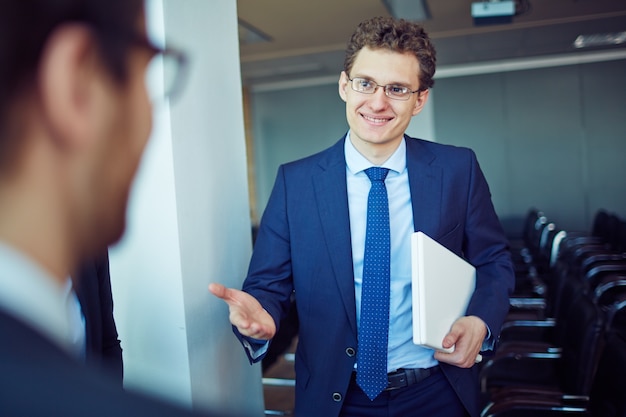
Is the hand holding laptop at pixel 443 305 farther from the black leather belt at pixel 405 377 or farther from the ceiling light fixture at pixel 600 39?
the ceiling light fixture at pixel 600 39

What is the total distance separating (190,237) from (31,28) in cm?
106

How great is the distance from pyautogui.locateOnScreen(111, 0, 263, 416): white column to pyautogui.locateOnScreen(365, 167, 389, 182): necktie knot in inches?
15.3

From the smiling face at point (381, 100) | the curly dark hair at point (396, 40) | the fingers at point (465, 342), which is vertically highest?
the curly dark hair at point (396, 40)

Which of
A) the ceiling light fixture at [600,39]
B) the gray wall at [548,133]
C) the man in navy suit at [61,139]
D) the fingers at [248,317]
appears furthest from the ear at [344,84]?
the gray wall at [548,133]

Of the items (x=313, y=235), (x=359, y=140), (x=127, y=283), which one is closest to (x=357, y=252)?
(x=313, y=235)

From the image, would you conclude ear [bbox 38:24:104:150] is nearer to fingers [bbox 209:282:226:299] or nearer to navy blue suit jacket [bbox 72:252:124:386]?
navy blue suit jacket [bbox 72:252:124:386]

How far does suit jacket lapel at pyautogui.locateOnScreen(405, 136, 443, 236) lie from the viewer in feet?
5.06

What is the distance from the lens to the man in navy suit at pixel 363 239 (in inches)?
59.0

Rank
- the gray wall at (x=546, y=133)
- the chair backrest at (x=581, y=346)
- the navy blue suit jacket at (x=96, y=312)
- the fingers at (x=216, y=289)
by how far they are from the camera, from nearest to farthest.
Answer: the navy blue suit jacket at (x=96, y=312)
the fingers at (x=216, y=289)
the chair backrest at (x=581, y=346)
the gray wall at (x=546, y=133)

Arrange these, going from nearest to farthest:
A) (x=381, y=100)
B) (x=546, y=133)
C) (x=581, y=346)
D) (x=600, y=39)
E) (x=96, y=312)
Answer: (x=96, y=312) → (x=381, y=100) → (x=581, y=346) → (x=600, y=39) → (x=546, y=133)

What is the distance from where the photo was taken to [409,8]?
205 inches

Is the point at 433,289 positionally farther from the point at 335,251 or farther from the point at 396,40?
the point at 396,40

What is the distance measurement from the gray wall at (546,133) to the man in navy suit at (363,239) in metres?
7.20

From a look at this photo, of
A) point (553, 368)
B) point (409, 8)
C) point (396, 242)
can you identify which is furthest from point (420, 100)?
point (409, 8)
